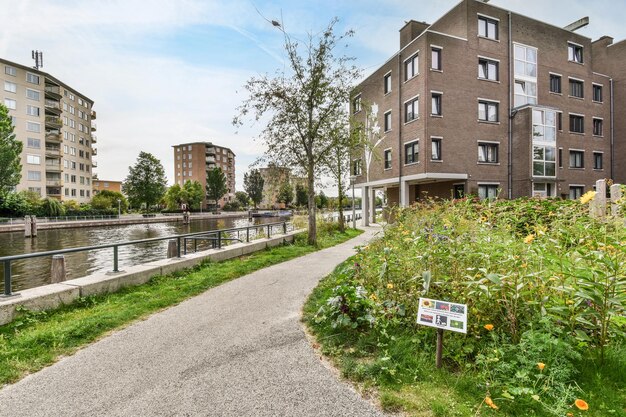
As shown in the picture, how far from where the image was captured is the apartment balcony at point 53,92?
6324cm

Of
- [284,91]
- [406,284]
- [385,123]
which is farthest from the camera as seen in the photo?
[385,123]

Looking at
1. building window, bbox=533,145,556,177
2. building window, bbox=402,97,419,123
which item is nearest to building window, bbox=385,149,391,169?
building window, bbox=402,97,419,123

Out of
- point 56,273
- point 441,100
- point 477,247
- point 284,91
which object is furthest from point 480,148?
point 56,273

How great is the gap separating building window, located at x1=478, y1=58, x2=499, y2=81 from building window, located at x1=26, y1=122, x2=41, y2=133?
71.0 metres

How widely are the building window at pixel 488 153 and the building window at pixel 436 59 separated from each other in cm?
619

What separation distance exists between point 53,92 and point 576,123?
80895 mm

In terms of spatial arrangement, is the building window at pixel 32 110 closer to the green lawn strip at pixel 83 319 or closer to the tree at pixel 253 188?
the tree at pixel 253 188

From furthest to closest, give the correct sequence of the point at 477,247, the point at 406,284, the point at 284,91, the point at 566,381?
the point at 284,91 < the point at 406,284 < the point at 477,247 < the point at 566,381

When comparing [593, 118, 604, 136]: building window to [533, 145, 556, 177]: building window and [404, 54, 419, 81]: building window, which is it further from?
[404, 54, 419, 81]: building window

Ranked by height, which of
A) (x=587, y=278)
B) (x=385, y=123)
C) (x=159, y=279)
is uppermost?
(x=385, y=123)

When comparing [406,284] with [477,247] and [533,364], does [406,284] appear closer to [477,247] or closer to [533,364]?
[477,247]

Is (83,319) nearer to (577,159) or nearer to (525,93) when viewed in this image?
(525,93)

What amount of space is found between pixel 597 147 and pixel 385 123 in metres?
18.4

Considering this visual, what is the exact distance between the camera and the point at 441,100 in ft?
74.6
